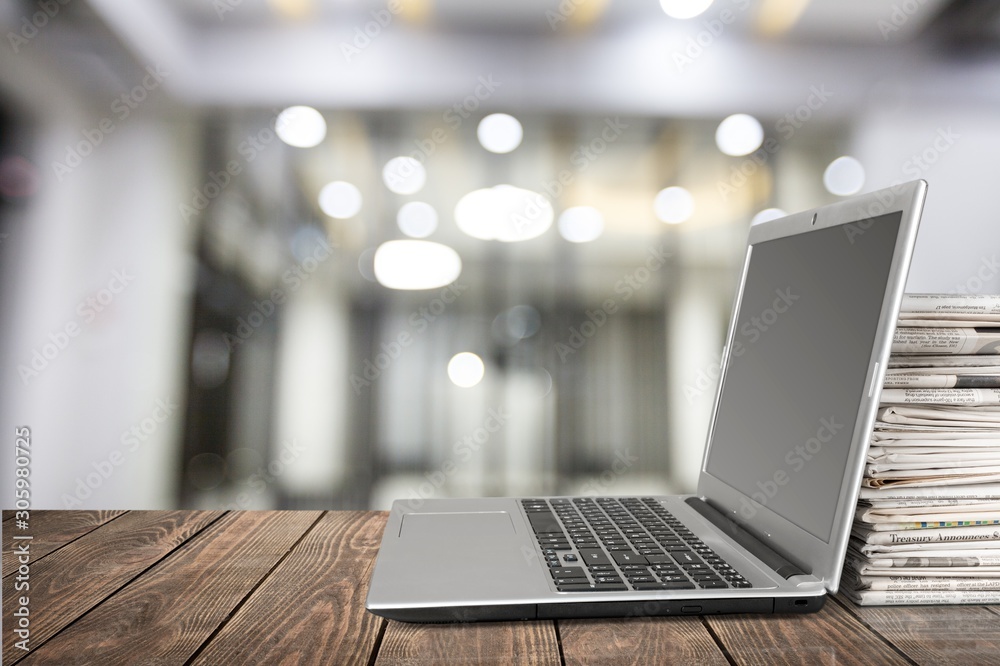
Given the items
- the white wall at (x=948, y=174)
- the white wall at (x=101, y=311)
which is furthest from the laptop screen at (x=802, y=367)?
the white wall at (x=101, y=311)

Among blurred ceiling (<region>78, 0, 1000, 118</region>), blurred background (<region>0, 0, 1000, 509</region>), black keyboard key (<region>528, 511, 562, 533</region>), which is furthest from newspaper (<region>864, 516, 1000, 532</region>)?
blurred ceiling (<region>78, 0, 1000, 118</region>)

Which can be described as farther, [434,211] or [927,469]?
[434,211]

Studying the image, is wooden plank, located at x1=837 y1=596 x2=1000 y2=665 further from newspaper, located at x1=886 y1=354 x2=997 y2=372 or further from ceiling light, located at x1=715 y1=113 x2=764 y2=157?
ceiling light, located at x1=715 y1=113 x2=764 y2=157

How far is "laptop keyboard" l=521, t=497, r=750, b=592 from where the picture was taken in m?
0.59

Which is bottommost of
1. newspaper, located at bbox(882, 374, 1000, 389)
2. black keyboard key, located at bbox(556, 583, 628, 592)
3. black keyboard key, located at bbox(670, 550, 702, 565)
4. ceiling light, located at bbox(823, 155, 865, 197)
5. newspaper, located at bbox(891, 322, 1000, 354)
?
black keyboard key, located at bbox(556, 583, 628, 592)

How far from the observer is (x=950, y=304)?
0.69 metres

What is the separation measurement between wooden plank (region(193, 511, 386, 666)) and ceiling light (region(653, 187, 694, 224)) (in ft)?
2.90

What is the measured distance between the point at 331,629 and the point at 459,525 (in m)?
0.26

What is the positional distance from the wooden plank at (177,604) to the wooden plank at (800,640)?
470 mm

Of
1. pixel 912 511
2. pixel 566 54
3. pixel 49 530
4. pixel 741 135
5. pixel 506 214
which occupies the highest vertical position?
pixel 566 54

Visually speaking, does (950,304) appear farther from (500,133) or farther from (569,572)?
(500,133)

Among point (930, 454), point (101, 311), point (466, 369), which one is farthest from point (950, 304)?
point (101, 311)

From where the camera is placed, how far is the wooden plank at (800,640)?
521 mm

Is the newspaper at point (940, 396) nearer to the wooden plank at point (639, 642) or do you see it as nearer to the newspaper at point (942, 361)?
the newspaper at point (942, 361)
